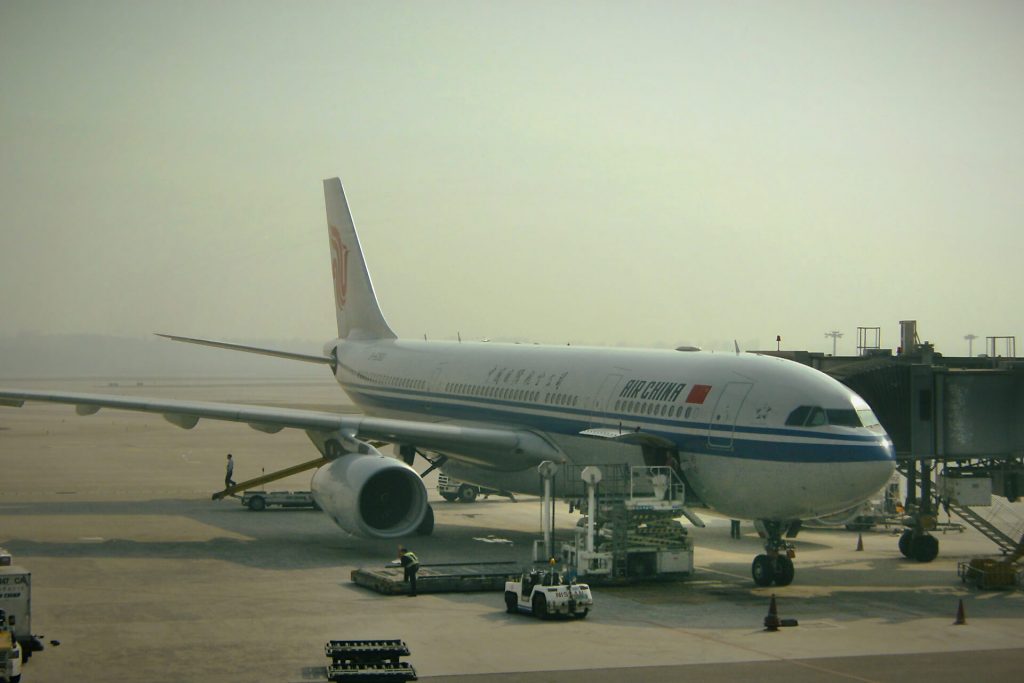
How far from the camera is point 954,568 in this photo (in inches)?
1191

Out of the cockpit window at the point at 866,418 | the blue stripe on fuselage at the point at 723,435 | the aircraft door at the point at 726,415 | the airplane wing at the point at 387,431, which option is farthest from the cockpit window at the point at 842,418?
the airplane wing at the point at 387,431

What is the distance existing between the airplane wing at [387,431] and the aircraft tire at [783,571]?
22.5 feet

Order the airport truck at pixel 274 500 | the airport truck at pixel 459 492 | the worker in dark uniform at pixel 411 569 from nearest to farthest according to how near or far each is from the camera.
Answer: the worker in dark uniform at pixel 411 569 → the airport truck at pixel 274 500 → the airport truck at pixel 459 492

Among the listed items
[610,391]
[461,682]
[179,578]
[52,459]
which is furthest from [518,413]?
[52,459]

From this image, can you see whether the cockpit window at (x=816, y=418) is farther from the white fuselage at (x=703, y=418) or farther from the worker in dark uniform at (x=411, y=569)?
the worker in dark uniform at (x=411, y=569)

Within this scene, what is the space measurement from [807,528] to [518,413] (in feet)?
31.8

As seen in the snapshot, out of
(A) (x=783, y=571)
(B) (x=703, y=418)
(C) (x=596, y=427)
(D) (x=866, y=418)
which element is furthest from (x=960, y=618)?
(C) (x=596, y=427)

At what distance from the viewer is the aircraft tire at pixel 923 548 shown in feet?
102

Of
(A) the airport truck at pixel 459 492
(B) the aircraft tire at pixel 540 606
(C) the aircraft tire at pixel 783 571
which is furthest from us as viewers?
(A) the airport truck at pixel 459 492

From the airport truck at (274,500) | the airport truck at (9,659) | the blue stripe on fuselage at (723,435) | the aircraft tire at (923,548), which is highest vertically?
the blue stripe on fuselage at (723,435)

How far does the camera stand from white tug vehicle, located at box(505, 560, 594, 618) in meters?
22.6

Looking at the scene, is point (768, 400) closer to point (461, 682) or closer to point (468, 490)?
point (461, 682)

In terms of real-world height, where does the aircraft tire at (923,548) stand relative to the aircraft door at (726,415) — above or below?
below

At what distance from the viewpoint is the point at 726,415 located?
26.8m
